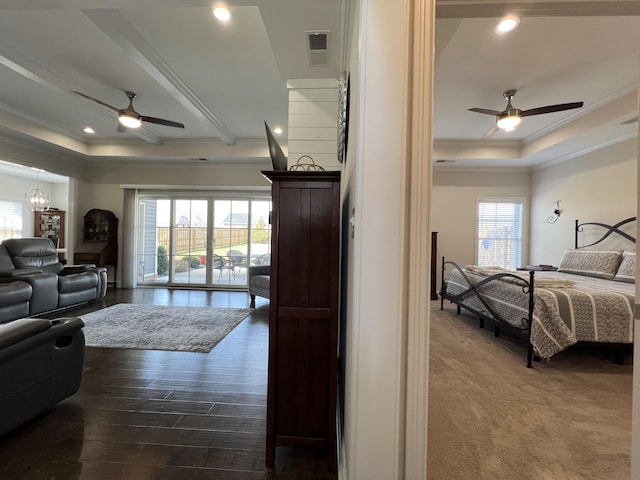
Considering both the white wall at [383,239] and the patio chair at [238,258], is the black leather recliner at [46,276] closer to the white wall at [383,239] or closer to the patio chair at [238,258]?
the patio chair at [238,258]

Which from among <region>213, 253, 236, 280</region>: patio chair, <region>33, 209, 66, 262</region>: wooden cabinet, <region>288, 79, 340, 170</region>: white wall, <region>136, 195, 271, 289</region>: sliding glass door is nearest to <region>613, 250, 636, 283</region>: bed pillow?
<region>288, 79, 340, 170</region>: white wall

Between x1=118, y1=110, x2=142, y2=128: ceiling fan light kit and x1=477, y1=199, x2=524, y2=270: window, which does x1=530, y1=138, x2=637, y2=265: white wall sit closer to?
x1=477, y1=199, x2=524, y2=270: window

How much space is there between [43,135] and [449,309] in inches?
300

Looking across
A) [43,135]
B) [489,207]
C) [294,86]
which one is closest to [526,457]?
[294,86]

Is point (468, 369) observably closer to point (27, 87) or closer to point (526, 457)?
point (526, 457)

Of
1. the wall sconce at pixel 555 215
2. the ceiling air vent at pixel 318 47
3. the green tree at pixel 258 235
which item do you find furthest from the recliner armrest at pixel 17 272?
the wall sconce at pixel 555 215

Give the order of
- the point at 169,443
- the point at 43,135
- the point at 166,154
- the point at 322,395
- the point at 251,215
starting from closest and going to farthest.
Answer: the point at 322,395
the point at 169,443
the point at 43,135
the point at 166,154
the point at 251,215

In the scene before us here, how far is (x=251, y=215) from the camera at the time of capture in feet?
22.7

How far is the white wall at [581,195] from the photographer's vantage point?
4.36m

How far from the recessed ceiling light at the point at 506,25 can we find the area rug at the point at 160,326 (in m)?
4.06

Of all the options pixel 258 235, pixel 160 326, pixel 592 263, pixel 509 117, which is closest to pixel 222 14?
pixel 509 117

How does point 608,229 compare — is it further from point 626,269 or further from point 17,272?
point 17,272

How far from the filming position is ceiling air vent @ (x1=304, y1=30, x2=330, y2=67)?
2.36 m

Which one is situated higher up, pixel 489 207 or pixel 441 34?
pixel 441 34
